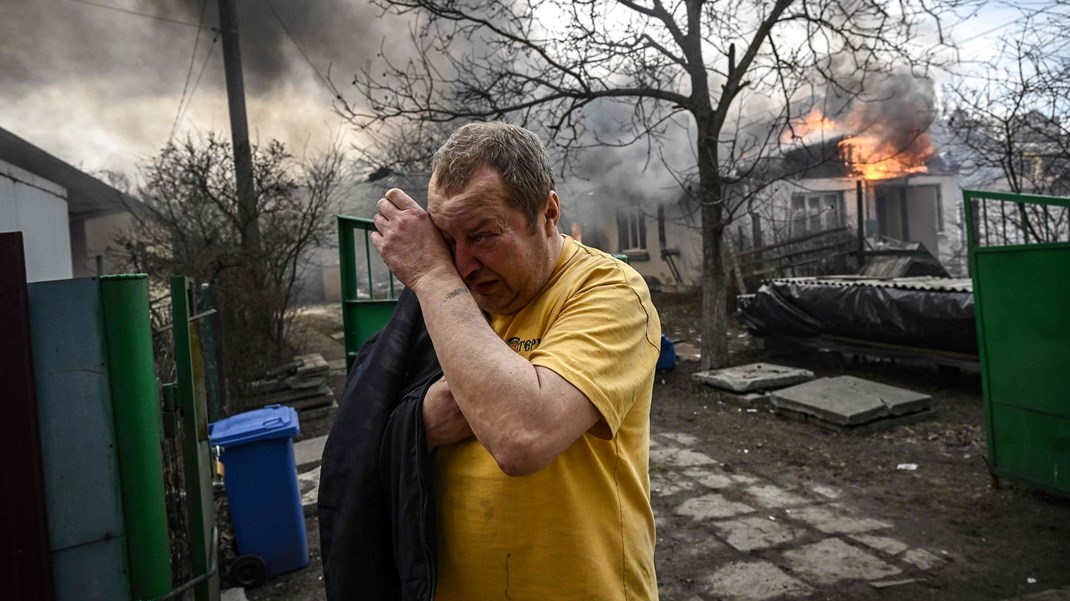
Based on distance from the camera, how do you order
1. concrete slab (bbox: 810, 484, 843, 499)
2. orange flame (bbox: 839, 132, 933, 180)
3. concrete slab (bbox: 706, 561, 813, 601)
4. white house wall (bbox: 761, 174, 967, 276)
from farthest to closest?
1. orange flame (bbox: 839, 132, 933, 180)
2. white house wall (bbox: 761, 174, 967, 276)
3. concrete slab (bbox: 810, 484, 843, 499)
4. concrete slab (bbox: 706, 561, 813, 601)

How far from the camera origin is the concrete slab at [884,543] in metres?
4.00

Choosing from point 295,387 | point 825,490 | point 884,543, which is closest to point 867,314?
point 825,490

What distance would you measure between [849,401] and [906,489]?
6.15 feet

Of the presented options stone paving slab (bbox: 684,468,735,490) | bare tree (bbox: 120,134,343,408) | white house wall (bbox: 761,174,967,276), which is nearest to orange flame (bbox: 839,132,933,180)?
white house wall (bbox: 761,174,967,276)

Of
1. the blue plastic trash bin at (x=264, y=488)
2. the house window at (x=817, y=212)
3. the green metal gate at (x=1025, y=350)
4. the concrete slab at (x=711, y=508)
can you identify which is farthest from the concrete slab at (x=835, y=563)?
the house window at (x=817, y=212)

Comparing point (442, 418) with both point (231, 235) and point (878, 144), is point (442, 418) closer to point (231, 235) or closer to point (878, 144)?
point (231, 235)

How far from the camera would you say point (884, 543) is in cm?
410

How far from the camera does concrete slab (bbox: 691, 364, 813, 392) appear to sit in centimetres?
830

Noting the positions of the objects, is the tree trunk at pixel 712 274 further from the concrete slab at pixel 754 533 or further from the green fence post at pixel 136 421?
the green fence post at pixel 136 421

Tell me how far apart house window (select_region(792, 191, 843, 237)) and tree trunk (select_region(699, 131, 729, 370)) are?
1002 cm

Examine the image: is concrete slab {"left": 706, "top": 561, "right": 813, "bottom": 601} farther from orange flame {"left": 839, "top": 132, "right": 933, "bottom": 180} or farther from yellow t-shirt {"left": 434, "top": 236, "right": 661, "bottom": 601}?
orange flame {"left": 839, "top": 132, "right": 933, "bottom": 180}

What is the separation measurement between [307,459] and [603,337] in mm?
5714

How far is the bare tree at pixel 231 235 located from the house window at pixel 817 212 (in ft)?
45.7

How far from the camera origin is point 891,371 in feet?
29.7
